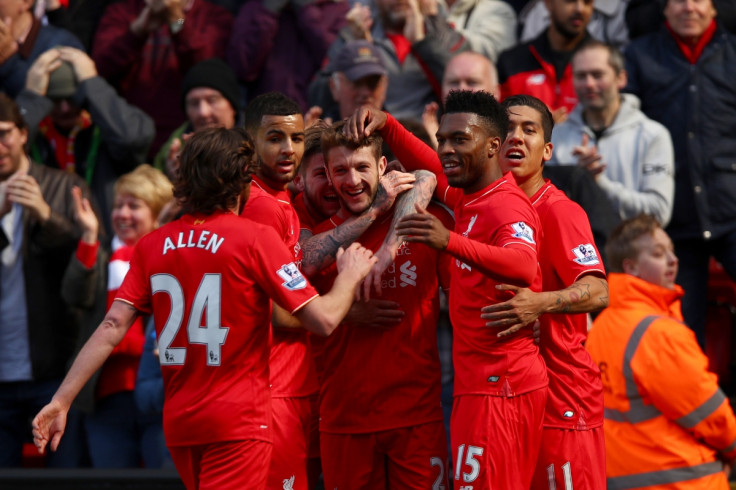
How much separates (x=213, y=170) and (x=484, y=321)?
1.34 m

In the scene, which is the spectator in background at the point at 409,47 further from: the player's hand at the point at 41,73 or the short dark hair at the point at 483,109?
the short dark hair at the point at 483,109

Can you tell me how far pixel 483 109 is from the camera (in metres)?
5.19

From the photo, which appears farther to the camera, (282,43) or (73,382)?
(282,43)

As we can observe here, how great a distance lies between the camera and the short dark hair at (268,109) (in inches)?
224

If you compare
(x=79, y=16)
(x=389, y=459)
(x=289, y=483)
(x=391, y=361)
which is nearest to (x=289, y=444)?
(x=289, y=483)

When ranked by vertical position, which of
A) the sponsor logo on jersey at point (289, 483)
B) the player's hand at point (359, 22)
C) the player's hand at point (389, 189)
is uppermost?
the player's hand at point (359, 22)

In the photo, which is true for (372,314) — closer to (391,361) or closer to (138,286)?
(391,361)

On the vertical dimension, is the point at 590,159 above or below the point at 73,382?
above

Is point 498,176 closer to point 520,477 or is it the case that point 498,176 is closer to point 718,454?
point 520,477

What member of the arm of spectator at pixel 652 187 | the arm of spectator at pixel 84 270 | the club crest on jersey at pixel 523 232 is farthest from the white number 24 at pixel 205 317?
the arm of spectator at pixel 652 187

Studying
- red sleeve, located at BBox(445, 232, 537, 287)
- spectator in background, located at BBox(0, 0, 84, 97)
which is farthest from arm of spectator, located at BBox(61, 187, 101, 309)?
red sleeve, located at BBox(445, 232, 537, 287)

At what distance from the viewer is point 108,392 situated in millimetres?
7578

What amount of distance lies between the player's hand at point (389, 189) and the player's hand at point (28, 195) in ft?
10.2

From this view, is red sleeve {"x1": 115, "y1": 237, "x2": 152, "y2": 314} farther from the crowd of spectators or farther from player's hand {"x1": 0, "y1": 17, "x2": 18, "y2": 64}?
player's hand {"x1": 0, "y1": 17, "x2": 18, "y2": 64}
